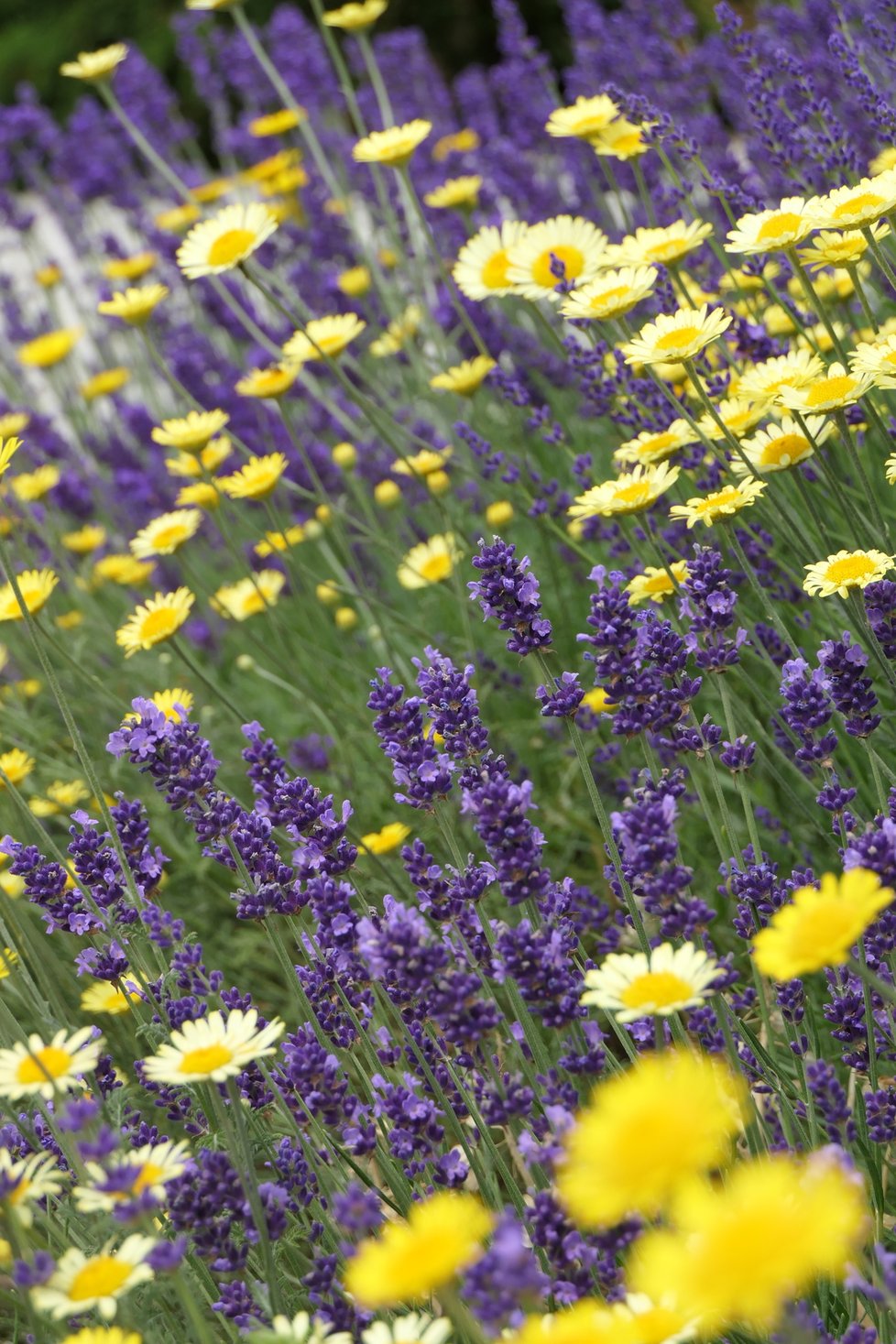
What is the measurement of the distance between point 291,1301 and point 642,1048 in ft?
2.24

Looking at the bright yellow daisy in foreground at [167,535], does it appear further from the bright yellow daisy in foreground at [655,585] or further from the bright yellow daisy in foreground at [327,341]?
the bright yellow daisy in foreground at [655,585]

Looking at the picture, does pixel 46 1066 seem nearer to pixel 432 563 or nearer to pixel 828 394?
pixel 828 394

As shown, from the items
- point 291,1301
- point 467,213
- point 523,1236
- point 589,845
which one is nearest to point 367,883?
point 589,845

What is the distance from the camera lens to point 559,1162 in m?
1.39

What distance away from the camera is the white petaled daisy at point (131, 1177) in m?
1.46

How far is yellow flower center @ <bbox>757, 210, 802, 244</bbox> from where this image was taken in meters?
2.36

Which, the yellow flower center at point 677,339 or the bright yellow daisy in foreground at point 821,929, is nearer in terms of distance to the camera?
the bright yellow daisy in foreground at point 821,929

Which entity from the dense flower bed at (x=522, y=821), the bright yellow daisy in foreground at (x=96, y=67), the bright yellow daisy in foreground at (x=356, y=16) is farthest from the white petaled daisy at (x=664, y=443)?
the bright yellow daisy in foreground at (x=96, y=67)

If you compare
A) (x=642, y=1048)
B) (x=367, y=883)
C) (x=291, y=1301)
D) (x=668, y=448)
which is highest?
(x=668, y=448)

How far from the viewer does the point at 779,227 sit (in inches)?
94.2

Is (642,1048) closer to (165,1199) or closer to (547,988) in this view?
(547,988)

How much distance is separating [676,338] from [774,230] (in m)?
0.24

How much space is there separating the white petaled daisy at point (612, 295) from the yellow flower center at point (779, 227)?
196 mm

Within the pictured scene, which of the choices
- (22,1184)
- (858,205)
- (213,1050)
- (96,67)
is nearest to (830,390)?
(858,205)
